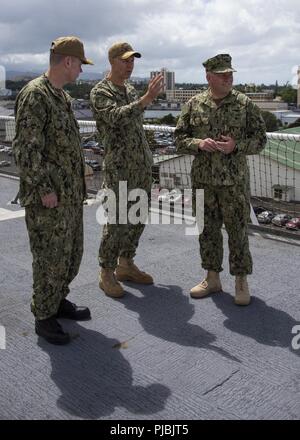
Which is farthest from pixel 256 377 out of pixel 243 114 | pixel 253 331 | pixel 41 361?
pixel 243 114

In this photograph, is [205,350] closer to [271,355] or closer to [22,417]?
[271,355]

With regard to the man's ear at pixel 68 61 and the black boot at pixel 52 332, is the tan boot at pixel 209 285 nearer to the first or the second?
the black boot at pixel 52 332

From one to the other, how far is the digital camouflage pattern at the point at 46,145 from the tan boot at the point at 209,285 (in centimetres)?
109

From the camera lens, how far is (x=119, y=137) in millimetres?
3133

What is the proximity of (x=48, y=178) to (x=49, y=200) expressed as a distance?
4.3 inches

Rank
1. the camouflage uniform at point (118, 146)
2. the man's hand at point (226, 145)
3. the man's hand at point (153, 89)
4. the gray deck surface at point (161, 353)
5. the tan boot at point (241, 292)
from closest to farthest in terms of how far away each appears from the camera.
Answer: the gray deck surface at point (161, 353) < the man's hand at point (153, 89) < the man's hand at point (226, 145) < the camouflage uniform at point (118, 146) < the tan boot at point (241, 292)

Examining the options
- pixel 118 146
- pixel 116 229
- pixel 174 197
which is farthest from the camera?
pixel 174 197

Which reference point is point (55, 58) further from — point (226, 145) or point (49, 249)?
point (226, 145)

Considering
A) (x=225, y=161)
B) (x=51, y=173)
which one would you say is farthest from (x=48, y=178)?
(x=225, y=161)

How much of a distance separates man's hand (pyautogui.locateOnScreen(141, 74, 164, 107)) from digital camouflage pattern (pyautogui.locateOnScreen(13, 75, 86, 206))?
442 millimetres

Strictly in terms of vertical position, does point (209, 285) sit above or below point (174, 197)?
below

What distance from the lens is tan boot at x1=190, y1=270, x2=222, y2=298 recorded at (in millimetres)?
3307

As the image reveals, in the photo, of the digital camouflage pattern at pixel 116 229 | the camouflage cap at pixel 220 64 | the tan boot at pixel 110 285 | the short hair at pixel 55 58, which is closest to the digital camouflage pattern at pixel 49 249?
the digital camouflage pattern at pixel 116 229

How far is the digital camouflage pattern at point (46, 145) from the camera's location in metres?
2.40
